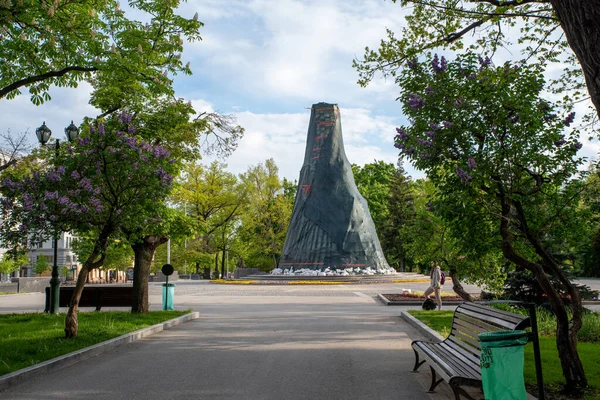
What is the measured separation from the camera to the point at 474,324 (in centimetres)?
645

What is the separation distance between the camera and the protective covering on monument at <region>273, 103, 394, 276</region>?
145 ft

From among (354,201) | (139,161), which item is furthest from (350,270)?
(139,161)

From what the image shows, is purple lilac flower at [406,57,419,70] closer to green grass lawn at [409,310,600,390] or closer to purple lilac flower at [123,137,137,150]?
green grass lawn at [409,310,600,390]

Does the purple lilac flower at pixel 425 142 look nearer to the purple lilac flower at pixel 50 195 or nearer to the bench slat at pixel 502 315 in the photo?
the bench slat at pixel 502 315

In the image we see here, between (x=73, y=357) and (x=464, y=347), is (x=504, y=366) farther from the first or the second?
(x=73, y=357)

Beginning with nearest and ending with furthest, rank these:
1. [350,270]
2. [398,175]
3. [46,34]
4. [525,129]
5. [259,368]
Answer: [525,129] < [259,368] < [46,34] < [350,270] < [398,175]

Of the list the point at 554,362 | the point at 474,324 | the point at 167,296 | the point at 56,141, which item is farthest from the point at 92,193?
the point at 554,362

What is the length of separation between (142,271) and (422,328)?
27.6 feet

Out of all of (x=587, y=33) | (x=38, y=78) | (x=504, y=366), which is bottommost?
(x=504, y=366)

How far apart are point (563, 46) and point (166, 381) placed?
8.46m

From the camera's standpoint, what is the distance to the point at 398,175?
66.8 m

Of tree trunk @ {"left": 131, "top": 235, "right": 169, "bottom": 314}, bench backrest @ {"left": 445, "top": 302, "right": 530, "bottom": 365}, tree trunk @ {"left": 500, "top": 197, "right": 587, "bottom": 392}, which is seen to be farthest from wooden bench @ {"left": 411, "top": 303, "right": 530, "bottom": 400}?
tree trunk @ {"left": 131, "top": 235, "right": 169, "bottom": 314}

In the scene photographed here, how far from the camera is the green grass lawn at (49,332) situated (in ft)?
28.3

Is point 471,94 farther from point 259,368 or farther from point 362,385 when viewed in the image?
point 259,368
